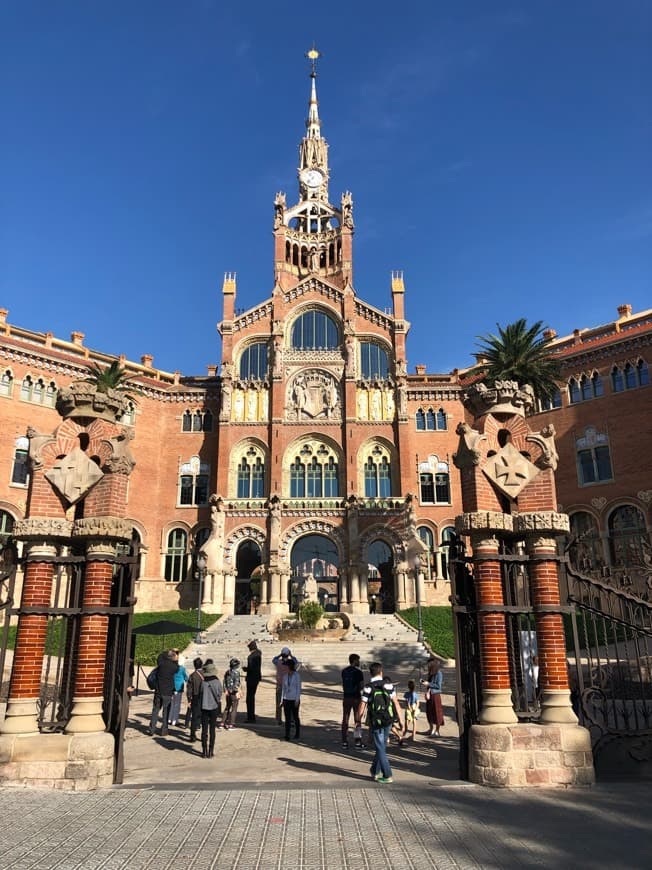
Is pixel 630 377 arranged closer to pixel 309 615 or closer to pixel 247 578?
pixel 309 615

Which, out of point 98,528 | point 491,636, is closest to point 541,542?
point 491,636

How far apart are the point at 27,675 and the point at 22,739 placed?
91 cm

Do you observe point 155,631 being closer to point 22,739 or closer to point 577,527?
point 22,739

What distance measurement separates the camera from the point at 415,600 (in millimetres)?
37188

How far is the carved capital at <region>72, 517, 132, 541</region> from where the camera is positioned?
33.1 feet

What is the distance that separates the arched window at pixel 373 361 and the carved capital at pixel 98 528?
33616mm

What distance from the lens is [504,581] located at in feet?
34.9

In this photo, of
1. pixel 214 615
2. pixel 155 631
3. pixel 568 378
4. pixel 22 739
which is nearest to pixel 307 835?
pixel 22 739

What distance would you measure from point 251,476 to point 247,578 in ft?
23.0

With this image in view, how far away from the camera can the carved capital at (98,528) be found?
10.1m

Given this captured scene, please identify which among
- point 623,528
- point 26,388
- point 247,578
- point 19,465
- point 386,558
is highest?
point 26,388

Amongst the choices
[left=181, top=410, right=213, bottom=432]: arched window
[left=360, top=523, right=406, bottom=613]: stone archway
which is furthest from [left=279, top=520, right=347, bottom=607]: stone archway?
[left=181, top=410, right=213, bottom=432]: arched window

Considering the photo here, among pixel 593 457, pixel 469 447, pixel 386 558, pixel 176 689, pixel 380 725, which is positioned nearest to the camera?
pixel 380 725

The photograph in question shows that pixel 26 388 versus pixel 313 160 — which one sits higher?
pixel 313 160
